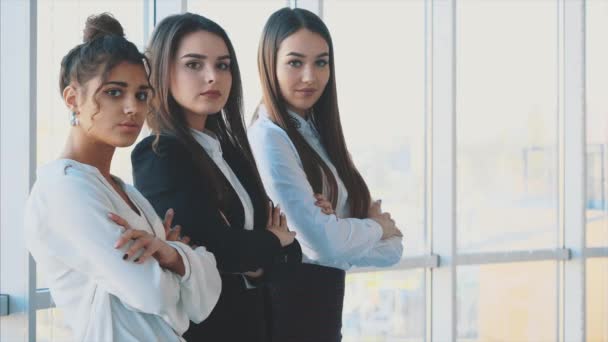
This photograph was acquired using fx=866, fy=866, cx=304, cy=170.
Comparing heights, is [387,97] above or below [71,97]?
above

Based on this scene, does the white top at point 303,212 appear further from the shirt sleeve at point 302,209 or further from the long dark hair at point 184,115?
the long dark hair at point 184,115

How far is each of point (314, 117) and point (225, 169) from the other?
0.72 m

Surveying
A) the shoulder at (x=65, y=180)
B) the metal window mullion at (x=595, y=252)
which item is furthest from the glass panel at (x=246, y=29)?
the metal window mullion at (x=595, y=252)

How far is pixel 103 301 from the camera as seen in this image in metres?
1.76

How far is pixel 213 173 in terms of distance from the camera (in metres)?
2.25

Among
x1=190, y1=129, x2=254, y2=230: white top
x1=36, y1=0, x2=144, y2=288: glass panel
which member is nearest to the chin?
x1=190, y1=129, x2=254, y2=230: white top

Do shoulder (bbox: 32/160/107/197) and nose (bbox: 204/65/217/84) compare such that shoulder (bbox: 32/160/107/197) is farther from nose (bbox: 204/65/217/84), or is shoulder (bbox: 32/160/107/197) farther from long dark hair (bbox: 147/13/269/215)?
nose (bbox: 204/65/217/84)

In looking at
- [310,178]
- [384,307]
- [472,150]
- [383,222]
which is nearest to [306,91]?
[310,178]

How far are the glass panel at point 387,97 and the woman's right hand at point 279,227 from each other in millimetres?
2174

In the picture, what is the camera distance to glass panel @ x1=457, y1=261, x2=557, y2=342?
516 cm

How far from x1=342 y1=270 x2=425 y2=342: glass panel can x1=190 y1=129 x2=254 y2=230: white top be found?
2175mm

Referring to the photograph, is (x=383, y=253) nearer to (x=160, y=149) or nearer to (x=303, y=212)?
(x=303, y=212)

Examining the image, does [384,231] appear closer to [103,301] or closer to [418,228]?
[103,301]

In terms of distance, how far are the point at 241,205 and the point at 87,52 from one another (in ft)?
2.05
